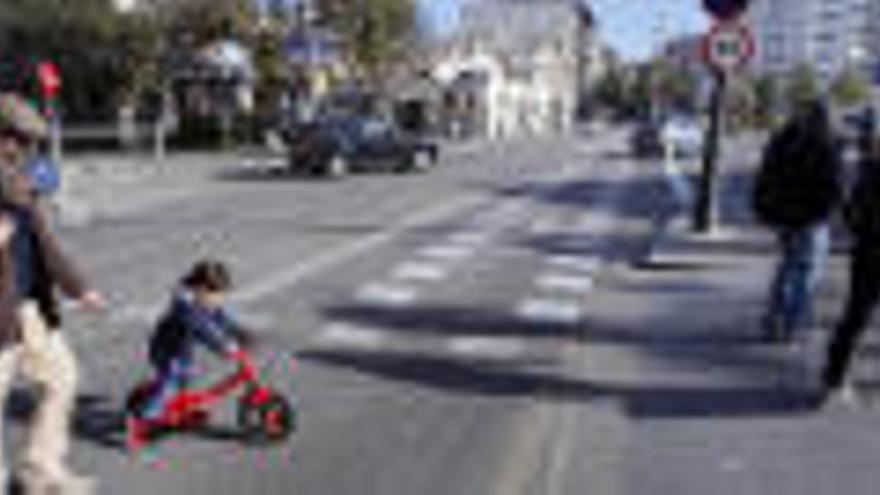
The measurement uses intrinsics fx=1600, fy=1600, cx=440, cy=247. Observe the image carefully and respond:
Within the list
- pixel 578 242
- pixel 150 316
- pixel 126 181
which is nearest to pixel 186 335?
pixel 150 316

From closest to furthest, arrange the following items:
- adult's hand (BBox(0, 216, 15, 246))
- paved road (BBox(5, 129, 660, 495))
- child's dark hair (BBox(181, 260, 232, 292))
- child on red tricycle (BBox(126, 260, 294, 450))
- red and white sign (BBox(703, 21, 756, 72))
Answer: adult's hand (BBox(0, 216, 15, 246)), paved road (BBox(5, 129, 660, 495)), child's dark hair (BBox(181, 260, 232, 292)), child on red tricycle (BBox(126, 260, 294, 450)), red and white sign (BBox(703, 21, 756, 72))

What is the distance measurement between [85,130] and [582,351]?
6122cm

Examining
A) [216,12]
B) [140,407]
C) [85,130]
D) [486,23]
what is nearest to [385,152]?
[216,12]

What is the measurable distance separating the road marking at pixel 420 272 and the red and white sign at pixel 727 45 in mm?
3764

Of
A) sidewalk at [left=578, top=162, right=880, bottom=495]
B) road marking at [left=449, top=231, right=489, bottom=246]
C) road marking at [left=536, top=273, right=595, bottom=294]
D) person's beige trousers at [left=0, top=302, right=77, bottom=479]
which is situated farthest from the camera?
road marking at [left=449, top=231, right=489, bottom=246]

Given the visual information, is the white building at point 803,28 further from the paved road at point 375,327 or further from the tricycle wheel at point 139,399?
the tricycle wheel at point 139,399

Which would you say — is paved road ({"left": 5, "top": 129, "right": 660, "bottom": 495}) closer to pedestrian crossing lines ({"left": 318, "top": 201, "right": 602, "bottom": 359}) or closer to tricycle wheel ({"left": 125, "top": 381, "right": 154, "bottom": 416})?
pedestrian crossing lines ({"left": 318, "top": 201, "right": 602, "bottom": 359})

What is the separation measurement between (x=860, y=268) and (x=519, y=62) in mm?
124635

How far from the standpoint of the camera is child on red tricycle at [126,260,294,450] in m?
7.93

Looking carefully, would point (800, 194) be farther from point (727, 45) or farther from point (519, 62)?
point (519, 62)

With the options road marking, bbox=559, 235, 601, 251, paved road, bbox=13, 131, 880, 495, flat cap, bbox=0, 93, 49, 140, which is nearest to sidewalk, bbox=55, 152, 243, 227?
paved road, bbox=13, 131, 880, 495

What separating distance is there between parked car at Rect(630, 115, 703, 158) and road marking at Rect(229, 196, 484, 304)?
28504mm

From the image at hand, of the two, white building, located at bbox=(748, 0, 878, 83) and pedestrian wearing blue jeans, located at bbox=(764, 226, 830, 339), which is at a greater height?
pedestrian wearing blue jeans, located at bbox=(764, 226, 830, 339)

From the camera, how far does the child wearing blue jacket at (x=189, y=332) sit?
7883 mm
